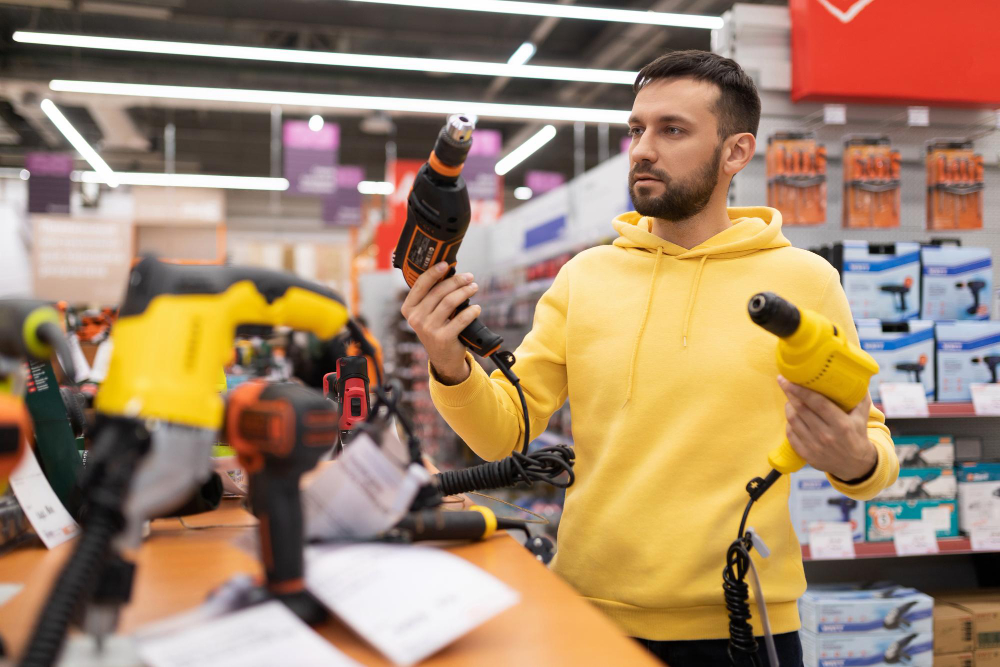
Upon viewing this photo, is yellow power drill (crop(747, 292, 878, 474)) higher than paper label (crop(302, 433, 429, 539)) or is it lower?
higher

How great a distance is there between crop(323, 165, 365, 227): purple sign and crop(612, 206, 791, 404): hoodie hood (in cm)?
868

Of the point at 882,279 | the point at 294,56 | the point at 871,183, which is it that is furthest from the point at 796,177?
the point at 294,56

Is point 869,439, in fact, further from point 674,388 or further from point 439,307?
point 439,307

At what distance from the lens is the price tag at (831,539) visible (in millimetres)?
2559

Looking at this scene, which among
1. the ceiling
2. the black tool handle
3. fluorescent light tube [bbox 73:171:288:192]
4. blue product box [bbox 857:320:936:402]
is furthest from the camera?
fluorescent light tube [bbox 73:171:288:192]

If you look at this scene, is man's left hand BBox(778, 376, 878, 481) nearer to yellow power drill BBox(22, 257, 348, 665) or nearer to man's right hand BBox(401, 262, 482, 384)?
man's right hand BBox(401, 262, 482, 384)

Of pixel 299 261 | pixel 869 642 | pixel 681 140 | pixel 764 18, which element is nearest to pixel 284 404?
pixel 681 140

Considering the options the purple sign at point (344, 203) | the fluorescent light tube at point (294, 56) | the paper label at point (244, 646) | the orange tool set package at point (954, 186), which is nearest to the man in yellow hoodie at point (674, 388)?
the paper label at point (244, 646)

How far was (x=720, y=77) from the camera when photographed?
1.54 meters

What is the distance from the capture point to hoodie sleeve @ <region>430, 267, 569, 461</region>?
137 cm

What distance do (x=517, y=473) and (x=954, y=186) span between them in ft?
8.40

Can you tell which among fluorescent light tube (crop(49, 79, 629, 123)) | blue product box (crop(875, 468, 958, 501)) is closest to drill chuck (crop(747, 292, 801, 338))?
blue product box (crop(875, 468, 958, 501))

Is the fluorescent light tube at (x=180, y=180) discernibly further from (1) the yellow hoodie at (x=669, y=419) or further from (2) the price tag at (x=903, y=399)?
(1) the yellow hoodie at (x=669, y=419)

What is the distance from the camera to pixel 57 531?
1161mm
